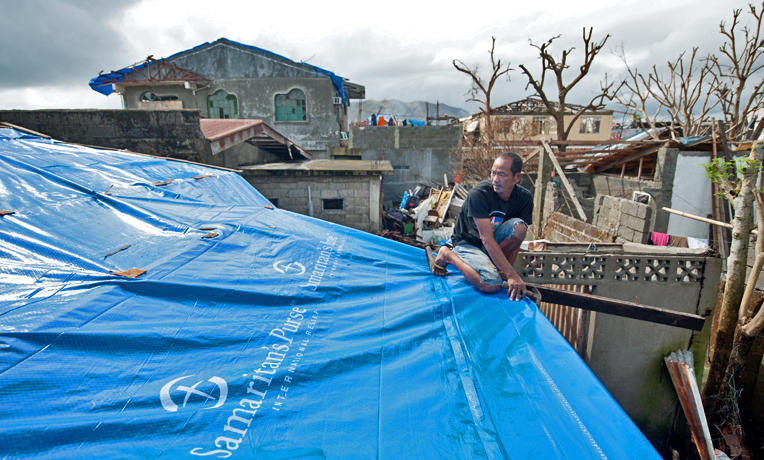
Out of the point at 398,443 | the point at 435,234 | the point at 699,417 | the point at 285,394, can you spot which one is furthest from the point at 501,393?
the point at 435,234

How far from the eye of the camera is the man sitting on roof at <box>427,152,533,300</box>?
2914mm

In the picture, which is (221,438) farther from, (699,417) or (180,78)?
(180,78)

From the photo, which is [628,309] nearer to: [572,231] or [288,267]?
[288,267]

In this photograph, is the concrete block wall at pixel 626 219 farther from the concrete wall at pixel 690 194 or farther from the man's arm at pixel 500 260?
the man's arm at pixel 500 260

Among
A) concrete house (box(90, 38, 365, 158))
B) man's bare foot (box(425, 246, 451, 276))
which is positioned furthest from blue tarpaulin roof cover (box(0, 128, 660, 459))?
concrete house (box(90, 38, 365, 158))

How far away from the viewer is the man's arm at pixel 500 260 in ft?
9.08

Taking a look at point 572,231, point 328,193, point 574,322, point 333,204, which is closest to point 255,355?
point 574,322

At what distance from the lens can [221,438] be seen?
143cm

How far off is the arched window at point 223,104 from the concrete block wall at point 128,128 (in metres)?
10.9

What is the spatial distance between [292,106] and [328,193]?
9.71 meters

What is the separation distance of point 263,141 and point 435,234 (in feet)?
20.2

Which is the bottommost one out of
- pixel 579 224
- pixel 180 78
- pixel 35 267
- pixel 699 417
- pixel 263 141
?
pixel 699 417

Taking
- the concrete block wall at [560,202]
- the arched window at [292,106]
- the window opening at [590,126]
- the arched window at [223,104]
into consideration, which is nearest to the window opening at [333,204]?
the concrete block wall at [560,202]

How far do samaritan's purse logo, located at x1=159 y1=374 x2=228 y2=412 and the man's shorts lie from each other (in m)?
2.01
